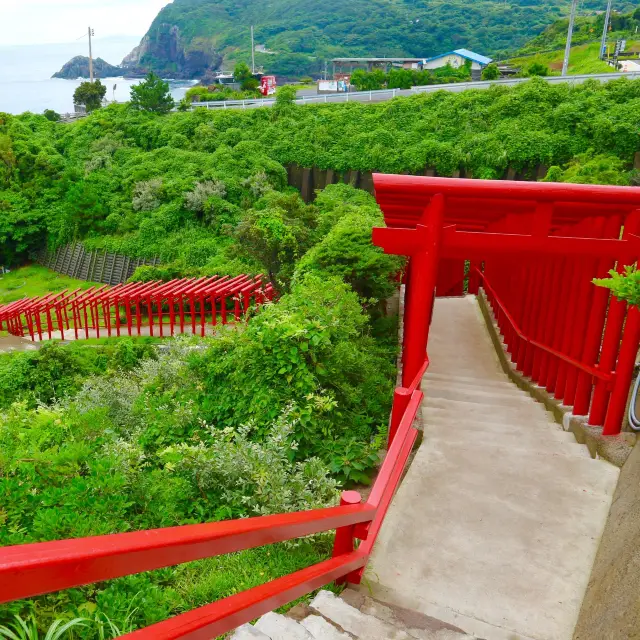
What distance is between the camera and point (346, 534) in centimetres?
329

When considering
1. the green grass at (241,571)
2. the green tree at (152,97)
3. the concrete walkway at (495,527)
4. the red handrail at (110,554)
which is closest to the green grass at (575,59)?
the green tree at (152,97)

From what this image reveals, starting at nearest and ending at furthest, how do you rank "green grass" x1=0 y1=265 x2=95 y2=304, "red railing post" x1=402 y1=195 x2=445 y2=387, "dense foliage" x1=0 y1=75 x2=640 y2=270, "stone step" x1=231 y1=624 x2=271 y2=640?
1. "stone step" x1=231 y1=624 x2=271 y2=640
2. "red railing post" x1=402 y1=195 x2=445 y2=387
3. "dense foliage" x1=0 y1=75 x2=640 y2=270
4. "green grass" x1=0 y1=265 x2=95 y2=304

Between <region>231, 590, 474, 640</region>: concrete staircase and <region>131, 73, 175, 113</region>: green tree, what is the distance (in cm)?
2755

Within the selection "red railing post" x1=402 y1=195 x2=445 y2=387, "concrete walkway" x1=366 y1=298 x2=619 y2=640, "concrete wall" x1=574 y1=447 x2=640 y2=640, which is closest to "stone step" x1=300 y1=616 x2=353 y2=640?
"concrete walkway" x1=366 y1=298 x2=619 y2=640

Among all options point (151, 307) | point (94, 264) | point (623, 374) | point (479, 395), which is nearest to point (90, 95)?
point (94, 264)

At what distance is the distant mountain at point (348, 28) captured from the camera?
67.5 meters

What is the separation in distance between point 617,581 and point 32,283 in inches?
883

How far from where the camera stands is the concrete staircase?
2705 mm

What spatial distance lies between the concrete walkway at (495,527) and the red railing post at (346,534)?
1.50ft

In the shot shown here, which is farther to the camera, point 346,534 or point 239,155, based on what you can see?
point 239,155

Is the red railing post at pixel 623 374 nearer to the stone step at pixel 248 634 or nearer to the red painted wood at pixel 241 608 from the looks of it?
the red painted wood at pixel 241 608

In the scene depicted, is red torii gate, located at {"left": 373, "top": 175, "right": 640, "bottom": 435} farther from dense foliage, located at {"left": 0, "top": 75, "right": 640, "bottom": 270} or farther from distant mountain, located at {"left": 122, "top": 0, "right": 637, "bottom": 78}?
distant mountain, located at {"left": 122, "top": 0, "right": 637, "bottom": 78}

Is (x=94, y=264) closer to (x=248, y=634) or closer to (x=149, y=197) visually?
(x=149, y=197)

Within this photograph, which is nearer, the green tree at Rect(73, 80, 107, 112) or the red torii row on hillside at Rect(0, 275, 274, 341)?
the red torii row on hillside at Rect(0, 275, 274, 341)
